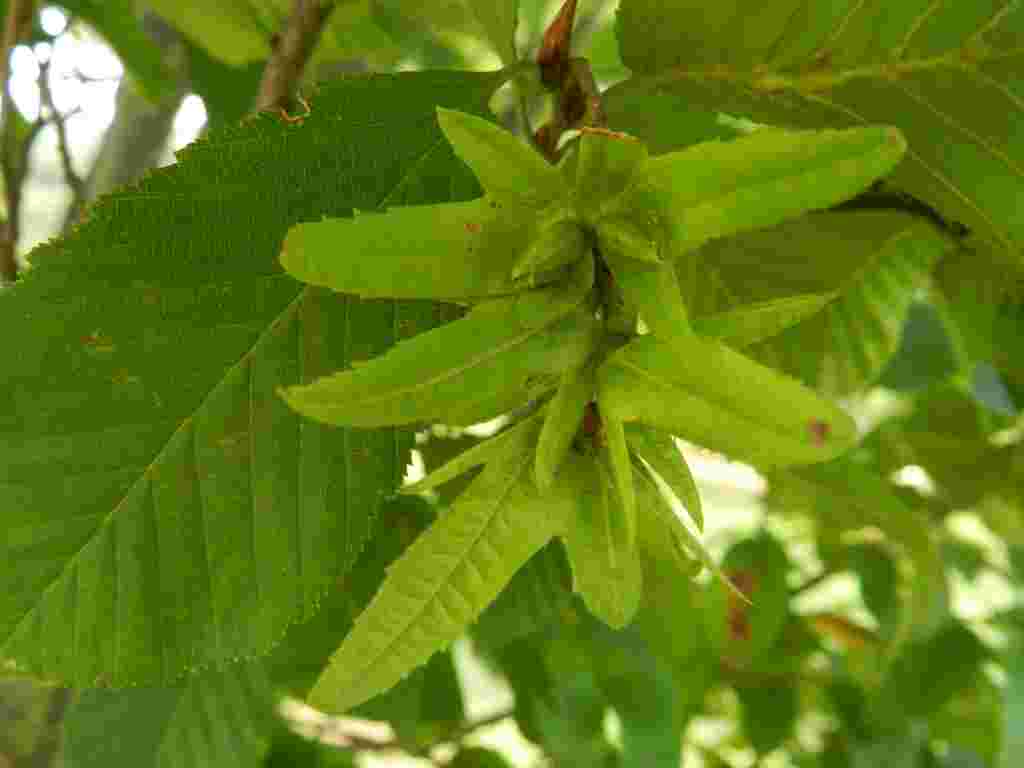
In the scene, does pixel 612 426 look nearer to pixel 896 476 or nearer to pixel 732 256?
pixel 732 256

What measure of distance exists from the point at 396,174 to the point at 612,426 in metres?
0.25

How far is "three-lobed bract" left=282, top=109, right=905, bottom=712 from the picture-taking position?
1.23 feet

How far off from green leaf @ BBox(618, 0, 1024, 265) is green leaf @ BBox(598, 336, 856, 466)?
0.85 feet

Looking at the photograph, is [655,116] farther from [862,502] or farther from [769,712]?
[769,712]

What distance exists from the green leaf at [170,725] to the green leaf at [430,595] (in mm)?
517

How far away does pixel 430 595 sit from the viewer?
1.45 feet

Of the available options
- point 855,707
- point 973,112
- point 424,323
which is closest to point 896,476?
point 855,707

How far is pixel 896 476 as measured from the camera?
1.58 meters

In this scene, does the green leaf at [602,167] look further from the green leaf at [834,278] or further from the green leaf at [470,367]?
the green leaf at [834,278]

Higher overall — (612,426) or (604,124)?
(604,124)

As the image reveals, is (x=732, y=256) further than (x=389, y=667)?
Yes

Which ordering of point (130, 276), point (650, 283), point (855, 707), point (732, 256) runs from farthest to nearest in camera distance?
1. point (855, 707)
2. point (732, 256)
3. point (130, 276)
4. point (650, 283)

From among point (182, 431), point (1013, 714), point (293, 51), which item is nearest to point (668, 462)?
point (182, 431)

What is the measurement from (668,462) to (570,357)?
0.24ft
